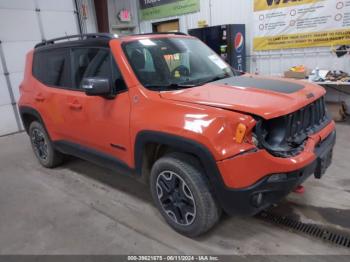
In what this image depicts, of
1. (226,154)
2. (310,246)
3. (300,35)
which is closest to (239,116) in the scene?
(226,154)

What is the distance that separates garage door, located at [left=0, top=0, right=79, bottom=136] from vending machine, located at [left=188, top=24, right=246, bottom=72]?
373 centimetres

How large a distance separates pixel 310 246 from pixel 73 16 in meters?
7.53

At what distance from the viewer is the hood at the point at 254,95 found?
6.55 feet

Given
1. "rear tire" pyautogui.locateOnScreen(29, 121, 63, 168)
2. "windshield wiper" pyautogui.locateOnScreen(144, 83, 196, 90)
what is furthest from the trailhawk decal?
"rear tire" pyautogui.locateOnScreen(29, 121, 63, 168)

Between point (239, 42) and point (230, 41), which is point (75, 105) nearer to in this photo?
point (230, 41)

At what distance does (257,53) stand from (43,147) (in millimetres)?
4786

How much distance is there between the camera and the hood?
2.00 meters

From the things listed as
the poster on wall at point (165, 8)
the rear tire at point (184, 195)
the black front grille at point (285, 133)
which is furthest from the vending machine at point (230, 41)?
the rear tire at point (184, 195)

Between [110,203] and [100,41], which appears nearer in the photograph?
[100,41]

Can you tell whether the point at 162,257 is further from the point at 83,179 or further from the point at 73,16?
the point at 73,16

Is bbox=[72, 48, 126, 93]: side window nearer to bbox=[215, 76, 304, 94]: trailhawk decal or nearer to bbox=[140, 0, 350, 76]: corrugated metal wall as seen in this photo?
bbox=[215, 76, 304, 94]: trailhawk decal

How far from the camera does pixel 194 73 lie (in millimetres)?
2783

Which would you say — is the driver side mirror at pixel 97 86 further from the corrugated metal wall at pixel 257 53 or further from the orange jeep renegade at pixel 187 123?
the corrugated metal wall at pixel 257 53

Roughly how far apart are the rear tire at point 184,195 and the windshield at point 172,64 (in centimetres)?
64
